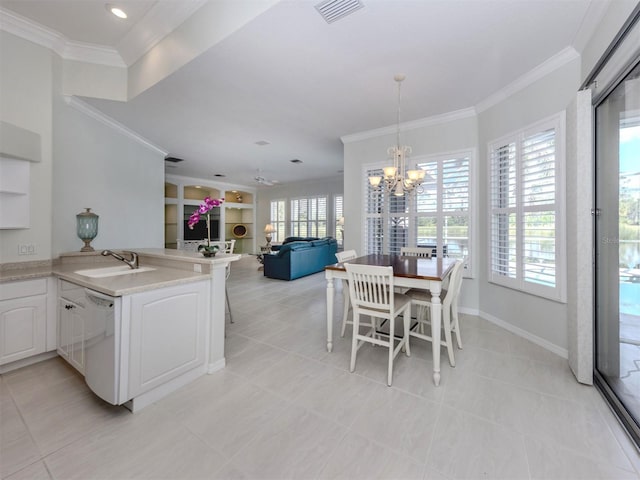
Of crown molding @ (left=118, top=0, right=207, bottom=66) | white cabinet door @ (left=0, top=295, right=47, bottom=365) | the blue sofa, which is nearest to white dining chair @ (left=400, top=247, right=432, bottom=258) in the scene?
the blue sofa

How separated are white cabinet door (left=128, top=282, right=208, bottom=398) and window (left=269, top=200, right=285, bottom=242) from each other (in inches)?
325

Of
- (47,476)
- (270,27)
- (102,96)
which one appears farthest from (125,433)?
(102,96)

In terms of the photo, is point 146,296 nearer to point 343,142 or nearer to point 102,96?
point 102,96

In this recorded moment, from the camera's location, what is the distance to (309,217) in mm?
9633

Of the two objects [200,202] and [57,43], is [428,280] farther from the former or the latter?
[200,202]

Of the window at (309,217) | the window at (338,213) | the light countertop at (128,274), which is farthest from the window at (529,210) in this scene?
the window at (309,217)

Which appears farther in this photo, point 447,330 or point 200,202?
point 200,202

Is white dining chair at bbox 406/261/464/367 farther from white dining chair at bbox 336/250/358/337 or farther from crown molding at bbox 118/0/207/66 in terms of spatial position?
crown molding at bbox 118/0/207/66

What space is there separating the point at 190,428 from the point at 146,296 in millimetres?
878

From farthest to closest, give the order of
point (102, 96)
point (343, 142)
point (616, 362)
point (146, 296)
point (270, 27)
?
point (343, 142)
point (102, 96)
point (270, 27)
point (616, 362)
point (146, 296)

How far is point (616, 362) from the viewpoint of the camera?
6.19ft

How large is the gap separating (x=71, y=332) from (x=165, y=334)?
0.97m

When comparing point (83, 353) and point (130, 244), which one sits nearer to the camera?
point (83, 353)

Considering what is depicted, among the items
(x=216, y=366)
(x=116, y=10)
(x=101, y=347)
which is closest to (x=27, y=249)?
(x=101, y=347)
